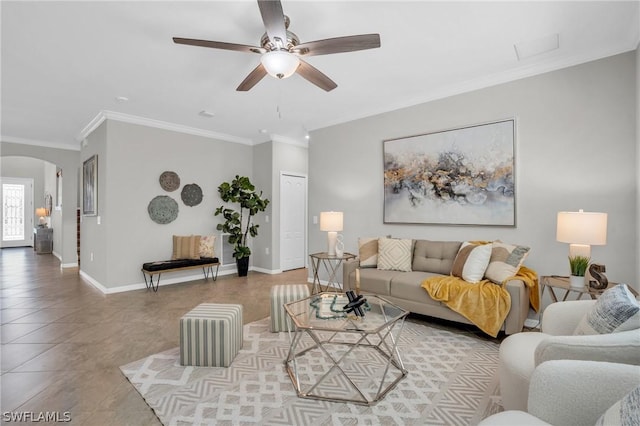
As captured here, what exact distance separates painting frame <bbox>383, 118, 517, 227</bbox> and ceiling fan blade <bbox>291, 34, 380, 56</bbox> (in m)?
2.09

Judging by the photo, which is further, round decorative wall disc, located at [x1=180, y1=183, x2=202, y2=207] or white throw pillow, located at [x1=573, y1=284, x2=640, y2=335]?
round decorative wall disc, located at [x1=180, y1=183, x2=202, y2=207]

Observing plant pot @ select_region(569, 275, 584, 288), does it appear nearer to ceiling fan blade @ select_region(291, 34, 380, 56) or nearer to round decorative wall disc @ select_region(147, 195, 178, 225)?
ceiling fan blade @ select_region(291, 34, 380, 56)

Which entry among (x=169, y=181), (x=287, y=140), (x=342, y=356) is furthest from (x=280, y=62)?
(x=287, y=140)

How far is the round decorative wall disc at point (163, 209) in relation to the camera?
5.29m

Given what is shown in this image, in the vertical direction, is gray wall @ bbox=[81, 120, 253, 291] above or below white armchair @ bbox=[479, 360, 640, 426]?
above

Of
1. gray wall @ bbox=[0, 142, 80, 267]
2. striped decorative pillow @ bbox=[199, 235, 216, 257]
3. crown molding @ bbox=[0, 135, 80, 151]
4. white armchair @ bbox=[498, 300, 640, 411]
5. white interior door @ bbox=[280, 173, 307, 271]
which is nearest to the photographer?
white armchair @ bbox=[498, 300, 640, 411]

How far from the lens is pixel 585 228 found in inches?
102

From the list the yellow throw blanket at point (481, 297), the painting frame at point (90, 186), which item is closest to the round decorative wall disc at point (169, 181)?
the painting frame at point (90, 186)

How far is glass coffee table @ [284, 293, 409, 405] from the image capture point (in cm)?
205

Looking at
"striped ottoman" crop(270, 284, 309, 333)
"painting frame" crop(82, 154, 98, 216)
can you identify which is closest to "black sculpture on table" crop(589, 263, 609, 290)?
"striped ottoman" crop(270, 284, 309, 333)

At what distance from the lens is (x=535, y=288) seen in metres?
3.07

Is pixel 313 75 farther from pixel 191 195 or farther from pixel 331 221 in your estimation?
pixel 191 195

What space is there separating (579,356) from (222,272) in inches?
229

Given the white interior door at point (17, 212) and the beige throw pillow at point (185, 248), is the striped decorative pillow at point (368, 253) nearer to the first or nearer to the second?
the beige throw pillow at point (185, 248)
